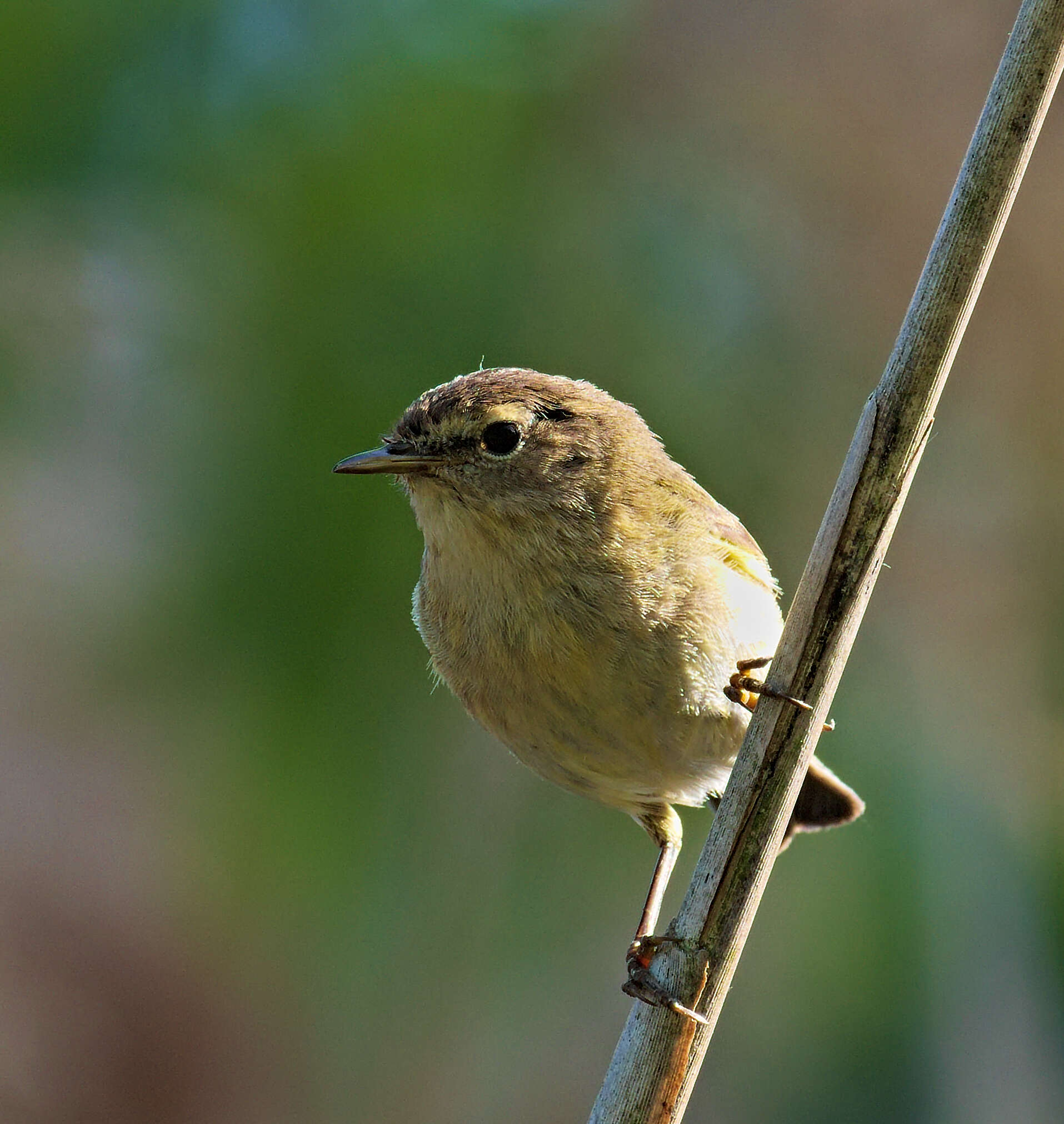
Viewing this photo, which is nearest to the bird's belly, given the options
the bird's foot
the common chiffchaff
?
the common chiffchaff

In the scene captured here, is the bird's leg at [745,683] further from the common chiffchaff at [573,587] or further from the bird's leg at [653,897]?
the bird's leg at [653,897]

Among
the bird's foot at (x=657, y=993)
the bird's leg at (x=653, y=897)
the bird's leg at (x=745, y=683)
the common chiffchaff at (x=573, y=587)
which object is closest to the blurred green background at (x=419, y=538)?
the bird's leg at (x=653, y=897)

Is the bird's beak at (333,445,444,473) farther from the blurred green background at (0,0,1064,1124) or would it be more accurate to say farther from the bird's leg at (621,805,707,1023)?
the blurred green background at (0,0,1064,1124)

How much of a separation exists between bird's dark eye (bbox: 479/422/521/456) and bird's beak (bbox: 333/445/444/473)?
0.40 ft

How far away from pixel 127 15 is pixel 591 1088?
583cm

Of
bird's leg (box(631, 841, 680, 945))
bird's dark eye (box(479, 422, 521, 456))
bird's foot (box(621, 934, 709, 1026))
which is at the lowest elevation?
bird's leg (box(631, 841, 680, 945))

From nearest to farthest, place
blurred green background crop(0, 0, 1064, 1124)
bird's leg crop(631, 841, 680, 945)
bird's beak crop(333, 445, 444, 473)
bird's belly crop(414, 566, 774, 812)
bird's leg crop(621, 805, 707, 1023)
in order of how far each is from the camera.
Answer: bird's leg crop(621, 805, 707, 1023)
bird's belly crop(414, 566, 774, 812)
bird's beak crop(333, 445, 444, 473)
bird's leg crop(631, 841, 680, 945)
blurred green background crop(0, 0, 1064, 1124)

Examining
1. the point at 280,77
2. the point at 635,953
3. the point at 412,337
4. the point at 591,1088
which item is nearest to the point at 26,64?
the point at 280,77

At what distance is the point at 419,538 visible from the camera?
5.39m

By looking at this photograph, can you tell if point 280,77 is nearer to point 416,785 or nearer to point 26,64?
point 26,64

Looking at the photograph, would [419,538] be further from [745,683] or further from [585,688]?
[745,683]

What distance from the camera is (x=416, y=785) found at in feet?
20.0

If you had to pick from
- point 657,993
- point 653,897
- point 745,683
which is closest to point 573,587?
point 745,683

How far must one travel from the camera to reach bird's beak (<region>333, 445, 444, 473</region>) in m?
2.94
